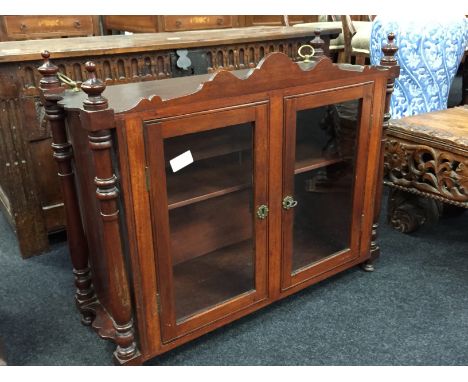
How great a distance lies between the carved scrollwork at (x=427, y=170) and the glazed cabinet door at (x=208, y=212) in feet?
2.14

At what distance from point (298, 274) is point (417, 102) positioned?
3.12 ft

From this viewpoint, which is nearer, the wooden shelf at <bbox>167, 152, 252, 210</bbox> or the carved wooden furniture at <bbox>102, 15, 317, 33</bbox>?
the wooden shelf at <bbox>167, 152, 252, 210</bbox>

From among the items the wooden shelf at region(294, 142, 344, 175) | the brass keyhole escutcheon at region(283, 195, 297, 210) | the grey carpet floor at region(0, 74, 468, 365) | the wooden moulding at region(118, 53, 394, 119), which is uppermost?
the wooden moulding at region(118, 53, 394, 119)

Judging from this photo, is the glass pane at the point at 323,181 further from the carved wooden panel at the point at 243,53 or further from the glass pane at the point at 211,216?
the carved wooden panel at the point at 243,53

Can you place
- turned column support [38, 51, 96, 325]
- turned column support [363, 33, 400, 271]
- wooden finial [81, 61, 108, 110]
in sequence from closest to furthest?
wooden finial [81, 61, 108, 110], turned column support [38, 51, 96, 325], turned column support [363, 33, 400, 271]

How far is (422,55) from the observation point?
1.78 m

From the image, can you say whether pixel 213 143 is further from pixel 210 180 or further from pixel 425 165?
pixel 425 165

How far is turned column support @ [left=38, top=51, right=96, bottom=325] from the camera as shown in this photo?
1.05m

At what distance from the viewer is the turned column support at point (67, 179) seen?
105 centimetres

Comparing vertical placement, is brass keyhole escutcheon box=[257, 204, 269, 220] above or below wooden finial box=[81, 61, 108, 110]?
below

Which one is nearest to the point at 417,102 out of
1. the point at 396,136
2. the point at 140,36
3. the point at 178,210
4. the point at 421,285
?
the point at 396,136

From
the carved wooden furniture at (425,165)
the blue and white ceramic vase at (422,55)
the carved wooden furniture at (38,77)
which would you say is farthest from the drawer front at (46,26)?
the carved wooden furniture at (425,165)

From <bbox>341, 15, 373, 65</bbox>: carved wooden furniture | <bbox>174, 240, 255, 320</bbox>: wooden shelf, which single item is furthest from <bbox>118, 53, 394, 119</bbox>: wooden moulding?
<bbox>341, 15, 373, 65</bbox>: carved wooden furniture

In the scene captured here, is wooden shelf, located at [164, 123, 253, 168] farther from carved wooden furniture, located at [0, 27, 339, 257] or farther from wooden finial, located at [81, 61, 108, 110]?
carved wooden furniture, located at [0, 27, 339, 257]
